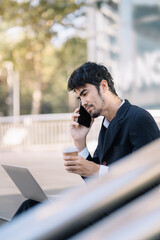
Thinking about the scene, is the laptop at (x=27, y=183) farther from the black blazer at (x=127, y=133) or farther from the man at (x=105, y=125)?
the black blazer at (x=127, y=133)

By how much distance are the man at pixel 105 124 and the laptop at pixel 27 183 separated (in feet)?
0.81

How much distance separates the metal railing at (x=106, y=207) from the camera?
18.6 inches

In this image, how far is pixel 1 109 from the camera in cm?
3575

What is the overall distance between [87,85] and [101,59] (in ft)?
25.8

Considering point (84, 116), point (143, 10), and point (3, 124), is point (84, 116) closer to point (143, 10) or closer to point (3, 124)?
point (143, 10)

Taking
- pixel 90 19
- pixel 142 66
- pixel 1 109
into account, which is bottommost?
pixel 1 109

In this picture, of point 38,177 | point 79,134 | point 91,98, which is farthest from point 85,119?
point 38,177

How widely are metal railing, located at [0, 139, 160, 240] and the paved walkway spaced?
2706 mm

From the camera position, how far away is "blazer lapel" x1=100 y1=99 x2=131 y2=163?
2393 mm

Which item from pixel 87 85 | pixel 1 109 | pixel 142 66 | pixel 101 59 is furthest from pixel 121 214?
pixel 1 109

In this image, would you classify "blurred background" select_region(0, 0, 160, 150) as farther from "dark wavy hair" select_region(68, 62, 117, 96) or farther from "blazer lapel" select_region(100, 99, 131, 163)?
"blazer lapel" select_region(100, 99, 131, 163)

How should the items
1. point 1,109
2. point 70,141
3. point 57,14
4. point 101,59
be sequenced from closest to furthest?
1. point 101,59
2. point 70,141
3. point 57,14
4. point 1,109

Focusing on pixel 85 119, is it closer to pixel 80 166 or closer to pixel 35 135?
pixel 80 166

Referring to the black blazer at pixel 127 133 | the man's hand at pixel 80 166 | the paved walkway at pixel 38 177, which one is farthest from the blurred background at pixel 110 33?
the man's hand at pixel 80 166
